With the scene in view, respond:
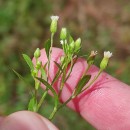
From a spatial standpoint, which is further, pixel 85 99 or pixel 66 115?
pixel 66 115

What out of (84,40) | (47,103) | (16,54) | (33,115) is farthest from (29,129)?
(84,40)

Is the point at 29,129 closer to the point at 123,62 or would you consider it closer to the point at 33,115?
the point at 33,115

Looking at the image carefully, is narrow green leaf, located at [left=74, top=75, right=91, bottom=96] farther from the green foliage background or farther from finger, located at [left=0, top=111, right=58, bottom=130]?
the green foliage background

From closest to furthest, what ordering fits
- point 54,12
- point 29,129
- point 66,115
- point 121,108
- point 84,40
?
point 29,129 → point 121,108 → point 66,115 → point 84,40 → point 54,12

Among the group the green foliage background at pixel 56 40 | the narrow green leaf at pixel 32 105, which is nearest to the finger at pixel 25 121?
the narrow green leaf at pixel 32 105

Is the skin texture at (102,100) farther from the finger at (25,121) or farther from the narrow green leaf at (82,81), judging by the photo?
the finger at (25,121)

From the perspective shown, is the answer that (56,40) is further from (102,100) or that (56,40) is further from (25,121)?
(25,121)

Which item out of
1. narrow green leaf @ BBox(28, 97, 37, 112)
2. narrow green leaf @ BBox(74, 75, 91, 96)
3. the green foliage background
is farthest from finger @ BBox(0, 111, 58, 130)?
the green foliage background
